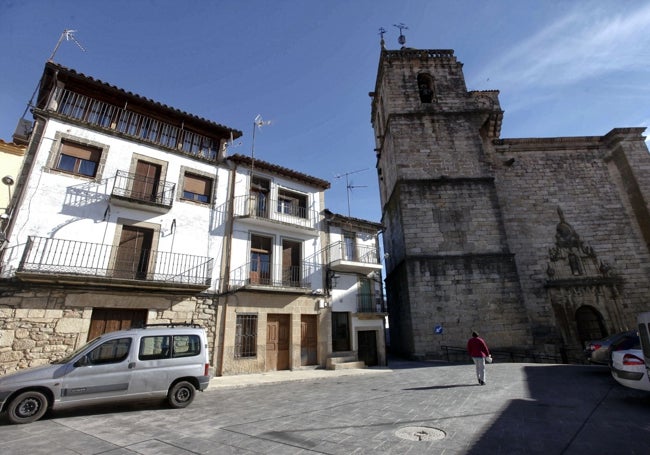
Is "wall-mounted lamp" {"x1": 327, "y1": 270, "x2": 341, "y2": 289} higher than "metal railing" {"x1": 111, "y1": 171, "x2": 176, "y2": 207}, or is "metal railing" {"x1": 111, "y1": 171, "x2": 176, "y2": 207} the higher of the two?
"metal railing" {"x1": 111, "y1": 171, "x2": 176, "y2": 207}

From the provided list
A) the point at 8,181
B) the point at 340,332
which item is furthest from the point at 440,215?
the point at 8,181

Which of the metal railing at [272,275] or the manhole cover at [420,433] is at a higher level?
the metal railing at [272,275]

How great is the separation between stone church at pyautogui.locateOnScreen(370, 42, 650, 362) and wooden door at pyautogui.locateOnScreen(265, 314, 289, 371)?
629 cm

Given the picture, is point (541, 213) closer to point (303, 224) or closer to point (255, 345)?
point (303, 224)

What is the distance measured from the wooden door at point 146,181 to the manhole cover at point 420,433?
11038mm

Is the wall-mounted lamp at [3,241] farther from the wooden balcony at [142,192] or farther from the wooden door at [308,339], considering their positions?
the wooden door at [308,339]

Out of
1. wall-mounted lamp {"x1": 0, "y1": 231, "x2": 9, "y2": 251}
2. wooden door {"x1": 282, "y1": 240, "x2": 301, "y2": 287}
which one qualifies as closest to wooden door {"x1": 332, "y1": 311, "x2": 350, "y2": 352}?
wooden door {"x1": 282, "y1": 240, "x2": 301, "y2": 287}

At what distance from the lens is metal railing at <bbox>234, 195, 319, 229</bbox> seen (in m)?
13.4

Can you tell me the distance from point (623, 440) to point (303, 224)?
12317mm

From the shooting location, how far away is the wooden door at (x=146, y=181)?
11.3m

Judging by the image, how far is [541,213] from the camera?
61.5 feet

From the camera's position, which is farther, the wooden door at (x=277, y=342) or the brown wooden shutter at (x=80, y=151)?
the wooden door at (x=277, y=342)

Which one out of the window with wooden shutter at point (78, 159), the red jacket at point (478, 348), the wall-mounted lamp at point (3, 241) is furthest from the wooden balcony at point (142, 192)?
the red jacket at point (478, 348)

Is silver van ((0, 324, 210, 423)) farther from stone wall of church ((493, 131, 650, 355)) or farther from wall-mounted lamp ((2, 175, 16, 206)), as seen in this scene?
stone wall of church ((493, 131, 650, 355))
